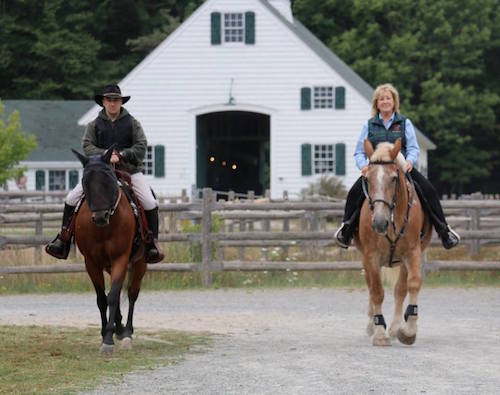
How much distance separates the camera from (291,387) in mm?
9766

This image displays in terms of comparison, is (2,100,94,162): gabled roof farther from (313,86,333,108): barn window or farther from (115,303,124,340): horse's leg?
(115,303,124,340): horse's leg

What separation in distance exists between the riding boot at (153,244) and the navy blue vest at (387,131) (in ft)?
7.94

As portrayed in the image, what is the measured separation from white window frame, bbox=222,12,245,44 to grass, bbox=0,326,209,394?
34.1m

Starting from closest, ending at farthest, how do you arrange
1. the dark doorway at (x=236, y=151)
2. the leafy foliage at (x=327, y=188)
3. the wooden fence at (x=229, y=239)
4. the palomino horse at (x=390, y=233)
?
the palomino horse at (x=390, y=233) < the wooden fence at (x=229, y=239) < the leafy foliage at (x=327, y=188) < the dark doorway at (x=236, y=151)

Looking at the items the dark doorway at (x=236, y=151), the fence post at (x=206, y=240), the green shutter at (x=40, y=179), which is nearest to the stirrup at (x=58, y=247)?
the fence post at (x=206, y=240)

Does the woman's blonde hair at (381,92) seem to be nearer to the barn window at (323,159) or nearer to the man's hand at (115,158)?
the man's hand at (115,158)

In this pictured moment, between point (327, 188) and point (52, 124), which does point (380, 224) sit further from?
point (52, 124)

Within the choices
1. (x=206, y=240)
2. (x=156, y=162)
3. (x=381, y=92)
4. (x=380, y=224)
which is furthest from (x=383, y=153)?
(x=156, y=162)

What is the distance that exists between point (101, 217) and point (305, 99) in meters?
36.8

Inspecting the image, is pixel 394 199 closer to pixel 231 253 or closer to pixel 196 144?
pixel 231 253

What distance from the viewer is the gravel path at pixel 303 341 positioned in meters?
9.95

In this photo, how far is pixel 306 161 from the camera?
1902 inches

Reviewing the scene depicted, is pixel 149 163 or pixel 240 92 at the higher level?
pixel 240 92

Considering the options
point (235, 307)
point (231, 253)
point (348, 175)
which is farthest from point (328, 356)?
point (348, 175)
